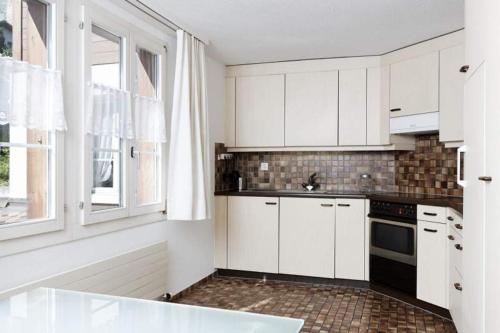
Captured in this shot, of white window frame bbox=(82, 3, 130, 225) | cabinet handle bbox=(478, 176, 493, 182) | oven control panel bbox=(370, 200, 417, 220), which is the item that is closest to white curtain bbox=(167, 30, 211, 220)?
white window frame bbox=(82, 3, 130, 225)

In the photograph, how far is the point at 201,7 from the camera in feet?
10.5

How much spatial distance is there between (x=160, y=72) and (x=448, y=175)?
113 inches

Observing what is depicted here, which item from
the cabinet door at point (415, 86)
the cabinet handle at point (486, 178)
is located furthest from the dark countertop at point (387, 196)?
the cabinet handle at point (486, 178)

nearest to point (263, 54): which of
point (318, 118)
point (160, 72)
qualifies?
point (318, 118)

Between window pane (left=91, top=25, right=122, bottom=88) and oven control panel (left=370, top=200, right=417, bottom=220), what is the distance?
101 inches

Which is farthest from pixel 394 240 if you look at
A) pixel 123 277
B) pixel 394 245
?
pixel 123 277

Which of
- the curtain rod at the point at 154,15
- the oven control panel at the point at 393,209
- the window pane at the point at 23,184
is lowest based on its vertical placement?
the oven control panel at the point at 393,209

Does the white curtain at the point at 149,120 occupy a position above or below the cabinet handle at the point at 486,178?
above

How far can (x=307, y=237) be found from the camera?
4.46m

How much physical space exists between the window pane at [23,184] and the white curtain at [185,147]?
1.23 meters

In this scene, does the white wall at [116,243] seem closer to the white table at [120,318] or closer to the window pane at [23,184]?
the window pane at [23,184]

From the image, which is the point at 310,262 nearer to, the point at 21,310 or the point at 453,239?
the point at 453,239

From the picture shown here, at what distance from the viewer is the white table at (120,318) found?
3.61 feet

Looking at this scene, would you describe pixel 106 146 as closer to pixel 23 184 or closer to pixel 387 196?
pixel 23 184
